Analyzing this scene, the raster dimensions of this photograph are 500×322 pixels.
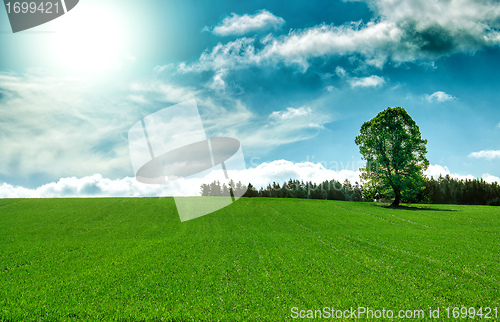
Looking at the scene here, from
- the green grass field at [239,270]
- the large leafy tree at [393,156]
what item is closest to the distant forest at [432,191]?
the large leafy tree at [393,156]

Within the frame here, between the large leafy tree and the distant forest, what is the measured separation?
7446mm

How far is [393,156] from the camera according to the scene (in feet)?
169

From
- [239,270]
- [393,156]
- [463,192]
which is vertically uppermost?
[393,156]

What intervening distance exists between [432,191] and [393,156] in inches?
2807

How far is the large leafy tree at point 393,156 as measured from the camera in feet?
164

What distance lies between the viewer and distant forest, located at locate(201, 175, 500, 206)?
10262cm

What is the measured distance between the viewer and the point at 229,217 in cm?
4138

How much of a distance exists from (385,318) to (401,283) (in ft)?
13.7

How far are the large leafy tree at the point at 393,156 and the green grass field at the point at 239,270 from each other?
674 inches
